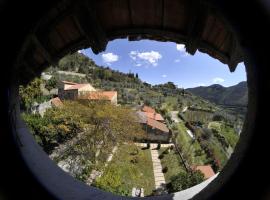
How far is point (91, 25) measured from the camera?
2.89 metres

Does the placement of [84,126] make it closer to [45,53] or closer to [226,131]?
[45,53]

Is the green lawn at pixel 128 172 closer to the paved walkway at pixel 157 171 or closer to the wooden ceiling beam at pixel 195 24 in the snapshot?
the paved walkway at pixel 157 171

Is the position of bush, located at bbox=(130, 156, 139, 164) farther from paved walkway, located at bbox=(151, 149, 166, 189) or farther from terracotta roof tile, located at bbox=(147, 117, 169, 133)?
terracotta roof tile, located at bbox=(147, 117, 169, 133)

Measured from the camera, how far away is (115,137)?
4022 centimetres

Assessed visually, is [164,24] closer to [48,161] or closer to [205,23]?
[205,23]

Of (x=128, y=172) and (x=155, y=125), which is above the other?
(x=155, y=125)

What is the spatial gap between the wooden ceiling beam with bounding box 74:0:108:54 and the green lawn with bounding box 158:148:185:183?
132 ft

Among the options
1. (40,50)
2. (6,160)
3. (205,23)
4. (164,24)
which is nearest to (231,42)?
(205,23)

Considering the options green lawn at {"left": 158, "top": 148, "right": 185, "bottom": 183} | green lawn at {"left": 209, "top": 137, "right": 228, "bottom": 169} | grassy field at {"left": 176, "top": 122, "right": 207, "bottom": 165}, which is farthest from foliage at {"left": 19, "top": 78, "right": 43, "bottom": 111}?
green lawn at {"left": 209, "top": 137, "right": 228, "bottom": 169}

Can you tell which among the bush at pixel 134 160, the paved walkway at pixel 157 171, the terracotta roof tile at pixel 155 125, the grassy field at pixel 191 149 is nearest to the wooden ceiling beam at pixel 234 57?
the paved walkway at pixel 157 171

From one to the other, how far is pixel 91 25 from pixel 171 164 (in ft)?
155

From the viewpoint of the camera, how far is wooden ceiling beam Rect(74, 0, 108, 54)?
259 centimetres

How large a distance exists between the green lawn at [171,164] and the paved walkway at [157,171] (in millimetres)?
690

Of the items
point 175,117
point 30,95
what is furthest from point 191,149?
point 30,95
